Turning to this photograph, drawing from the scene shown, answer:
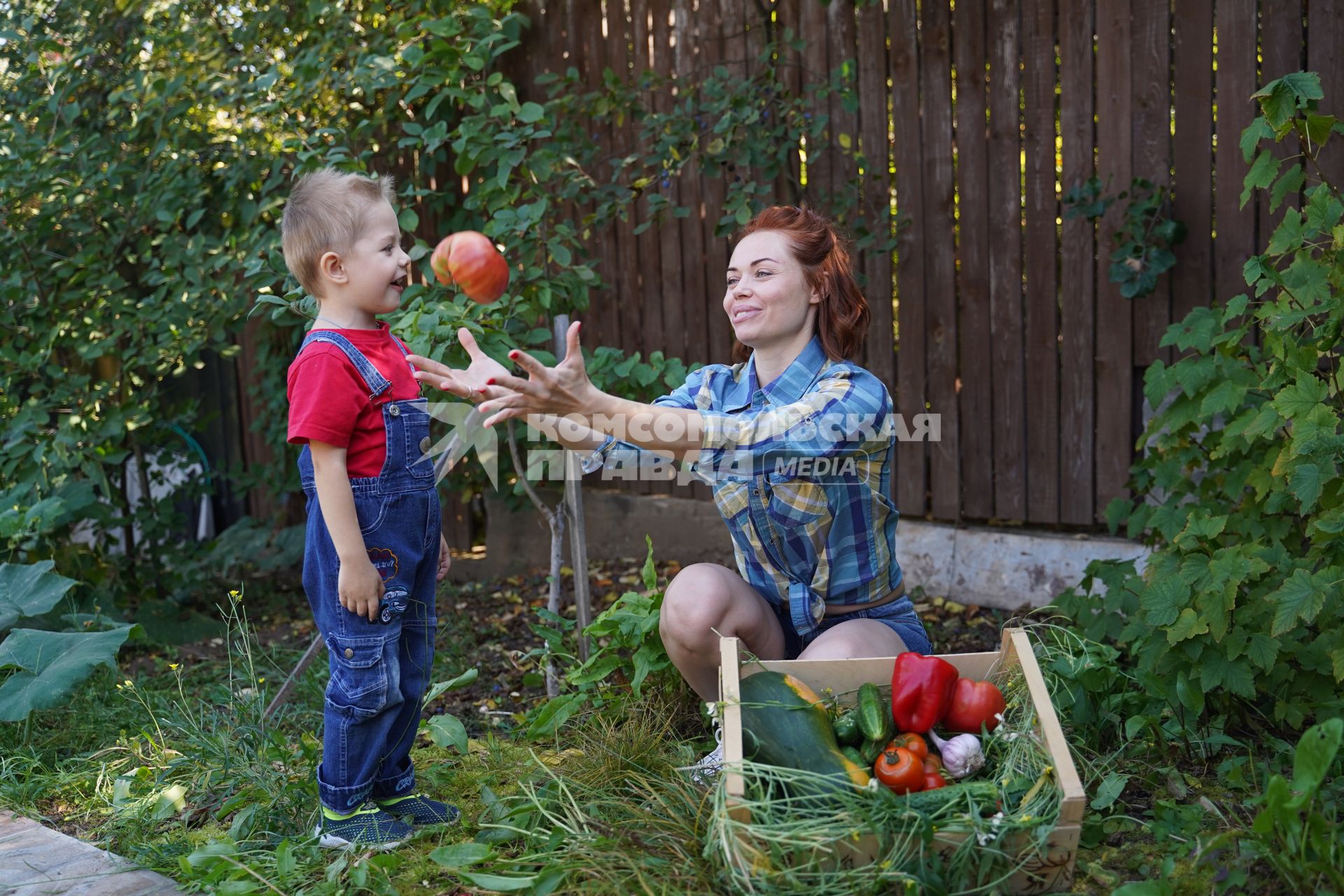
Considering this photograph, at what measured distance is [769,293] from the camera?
2.45 metres

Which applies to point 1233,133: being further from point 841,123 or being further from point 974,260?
point 841,123

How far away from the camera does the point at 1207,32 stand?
3.60m

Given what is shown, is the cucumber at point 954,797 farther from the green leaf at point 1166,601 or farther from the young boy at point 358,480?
the young boy at point 358,480

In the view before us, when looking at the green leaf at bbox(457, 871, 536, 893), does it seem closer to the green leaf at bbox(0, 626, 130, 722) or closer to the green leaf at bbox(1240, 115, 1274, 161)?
the green leaf at bbox(0, 626, 130, 722)

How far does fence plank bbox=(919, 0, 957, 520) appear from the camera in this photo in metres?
4.20

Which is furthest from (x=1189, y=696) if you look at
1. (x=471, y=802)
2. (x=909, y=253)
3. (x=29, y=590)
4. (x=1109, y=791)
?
(x=29, y=590)

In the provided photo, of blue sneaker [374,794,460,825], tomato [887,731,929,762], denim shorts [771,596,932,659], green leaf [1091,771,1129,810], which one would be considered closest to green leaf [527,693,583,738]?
blue sneaker [374,794,460,825]

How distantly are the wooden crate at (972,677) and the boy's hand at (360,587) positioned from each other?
2.40 ft

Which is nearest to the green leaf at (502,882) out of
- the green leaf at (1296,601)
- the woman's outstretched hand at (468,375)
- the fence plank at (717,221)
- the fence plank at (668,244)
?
the woman's outstretched hand at (468,375)

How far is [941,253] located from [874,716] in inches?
106

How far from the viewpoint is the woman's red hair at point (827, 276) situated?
2.49 m

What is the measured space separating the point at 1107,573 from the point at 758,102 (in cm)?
213

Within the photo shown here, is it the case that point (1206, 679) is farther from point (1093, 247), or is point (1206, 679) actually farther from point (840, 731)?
point (1093, 247)

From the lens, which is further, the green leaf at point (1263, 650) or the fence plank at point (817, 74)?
the fence plank at point (817, 74)
